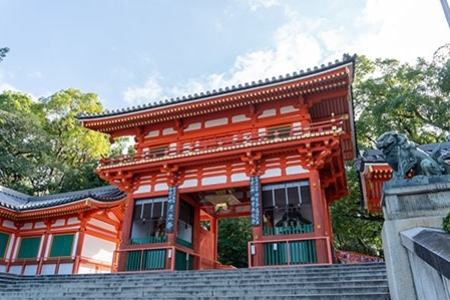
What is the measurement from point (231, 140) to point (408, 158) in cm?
807

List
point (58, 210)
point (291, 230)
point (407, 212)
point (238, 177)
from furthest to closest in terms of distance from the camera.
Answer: point (58, 210) → point (238, 177) → point (291, 230) → point (407, 212)

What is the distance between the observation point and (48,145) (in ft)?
82.5

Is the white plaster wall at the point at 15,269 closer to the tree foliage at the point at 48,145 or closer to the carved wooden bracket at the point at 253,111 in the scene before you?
the tree foliage at the point at 48,145

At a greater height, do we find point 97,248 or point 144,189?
point 144,189

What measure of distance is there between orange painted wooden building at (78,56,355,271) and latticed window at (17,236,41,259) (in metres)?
6.15

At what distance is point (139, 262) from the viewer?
11.4 metres

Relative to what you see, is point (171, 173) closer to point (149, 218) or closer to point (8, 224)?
point (149, 218)

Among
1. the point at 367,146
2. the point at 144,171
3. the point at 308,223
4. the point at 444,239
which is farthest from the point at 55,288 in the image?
the point at 367,146

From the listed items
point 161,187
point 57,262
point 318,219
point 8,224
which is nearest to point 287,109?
point 318,219

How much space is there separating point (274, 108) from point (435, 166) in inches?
337

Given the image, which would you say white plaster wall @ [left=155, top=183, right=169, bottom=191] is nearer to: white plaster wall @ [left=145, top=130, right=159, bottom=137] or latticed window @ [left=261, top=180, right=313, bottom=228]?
white plaster wall @ [left=145, top=130, right=159, bottom=137]

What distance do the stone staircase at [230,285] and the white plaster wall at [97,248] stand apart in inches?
226

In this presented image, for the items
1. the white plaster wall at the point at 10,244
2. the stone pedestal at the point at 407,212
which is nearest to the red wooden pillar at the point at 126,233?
the white plaster wall at the point at 10,244

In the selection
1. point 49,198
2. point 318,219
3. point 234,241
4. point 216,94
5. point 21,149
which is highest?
point 21,149
